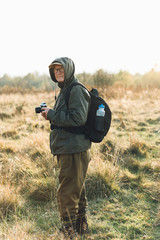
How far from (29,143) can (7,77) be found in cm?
6519

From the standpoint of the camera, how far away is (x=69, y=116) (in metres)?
2.15

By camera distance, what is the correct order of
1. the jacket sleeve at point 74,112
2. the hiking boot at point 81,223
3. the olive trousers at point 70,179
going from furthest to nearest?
the hiking boot at point 81,223 → the olive trousers at point 70,179 → the jacket sleeve at point 74,112

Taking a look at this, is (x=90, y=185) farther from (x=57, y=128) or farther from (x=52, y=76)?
(x=52, y=76)

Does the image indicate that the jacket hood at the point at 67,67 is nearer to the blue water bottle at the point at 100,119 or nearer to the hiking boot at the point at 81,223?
the blue water bottle at the point at 100,119

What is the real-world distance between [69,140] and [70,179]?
0.38 meters

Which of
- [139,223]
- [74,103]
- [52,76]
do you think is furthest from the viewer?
[139,223]

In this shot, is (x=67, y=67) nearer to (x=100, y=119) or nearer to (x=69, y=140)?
(x=100, y=119)

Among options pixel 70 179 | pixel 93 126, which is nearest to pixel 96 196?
pixel 70 179

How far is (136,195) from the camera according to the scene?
11.3 feet

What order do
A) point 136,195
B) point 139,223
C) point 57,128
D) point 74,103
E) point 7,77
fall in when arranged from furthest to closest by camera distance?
point 7,77 → point 136,195 → point 139,223 → point 57,128 → point 74,103

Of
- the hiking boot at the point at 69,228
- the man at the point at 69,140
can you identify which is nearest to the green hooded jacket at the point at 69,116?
the man at the point at 69,140

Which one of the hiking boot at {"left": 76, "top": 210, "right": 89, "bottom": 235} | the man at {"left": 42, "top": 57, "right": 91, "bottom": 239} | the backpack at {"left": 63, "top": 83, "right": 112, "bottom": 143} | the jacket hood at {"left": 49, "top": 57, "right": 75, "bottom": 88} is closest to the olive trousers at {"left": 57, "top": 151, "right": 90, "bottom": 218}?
the man at {"left": 42, "top": 57, "right": 91, "bottom": 239}

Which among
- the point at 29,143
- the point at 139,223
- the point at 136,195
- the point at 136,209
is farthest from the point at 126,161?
the point at 29,143

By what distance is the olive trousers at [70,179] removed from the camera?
2.27 meters
